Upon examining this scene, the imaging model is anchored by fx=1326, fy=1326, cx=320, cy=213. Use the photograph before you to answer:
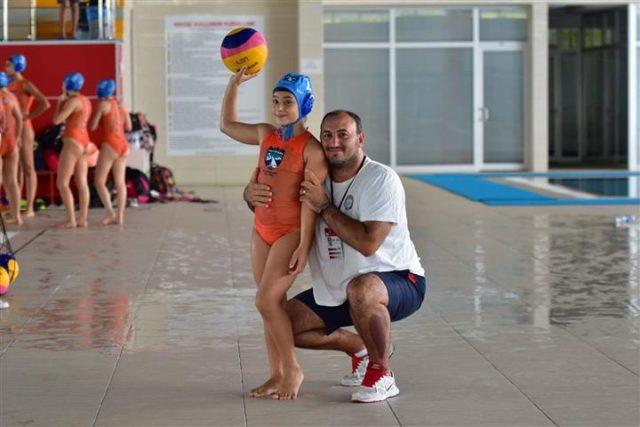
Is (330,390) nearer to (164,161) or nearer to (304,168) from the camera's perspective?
(304,168)

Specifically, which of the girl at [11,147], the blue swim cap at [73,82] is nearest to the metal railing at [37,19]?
the girl at [11,147]

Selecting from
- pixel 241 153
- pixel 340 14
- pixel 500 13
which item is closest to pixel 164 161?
pixel 241 153

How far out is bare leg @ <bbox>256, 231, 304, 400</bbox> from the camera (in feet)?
19.8

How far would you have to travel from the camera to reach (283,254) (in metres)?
6.06

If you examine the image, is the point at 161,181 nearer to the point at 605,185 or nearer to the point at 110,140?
the point at 110,140

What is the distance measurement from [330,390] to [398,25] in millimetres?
20567

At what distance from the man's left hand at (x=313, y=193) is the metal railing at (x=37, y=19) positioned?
1298 cm

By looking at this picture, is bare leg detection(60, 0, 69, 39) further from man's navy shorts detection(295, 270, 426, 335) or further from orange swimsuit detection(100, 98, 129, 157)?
man's navy shorts detection(295, 270, 426, 335)

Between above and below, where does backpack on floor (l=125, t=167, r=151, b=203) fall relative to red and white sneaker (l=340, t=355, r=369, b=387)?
above

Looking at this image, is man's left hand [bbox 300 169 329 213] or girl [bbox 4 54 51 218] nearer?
man's left hand [bbox 300 169 329 213]

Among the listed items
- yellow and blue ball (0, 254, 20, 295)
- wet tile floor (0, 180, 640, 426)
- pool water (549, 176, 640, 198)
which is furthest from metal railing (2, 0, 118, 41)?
yellow and blue ball (0, 254, 20, 295)

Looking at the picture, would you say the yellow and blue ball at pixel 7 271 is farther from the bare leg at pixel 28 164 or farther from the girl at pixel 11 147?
the bare leg at pixel 28 164

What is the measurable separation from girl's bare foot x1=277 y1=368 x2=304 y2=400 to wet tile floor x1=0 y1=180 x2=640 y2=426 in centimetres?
7

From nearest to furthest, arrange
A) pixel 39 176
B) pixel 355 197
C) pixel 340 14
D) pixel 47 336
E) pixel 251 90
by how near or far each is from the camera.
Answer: pixel 355 197 → pixel 47 336 → pixel 39 176 → pixel 251 90 → pixel 340 14
